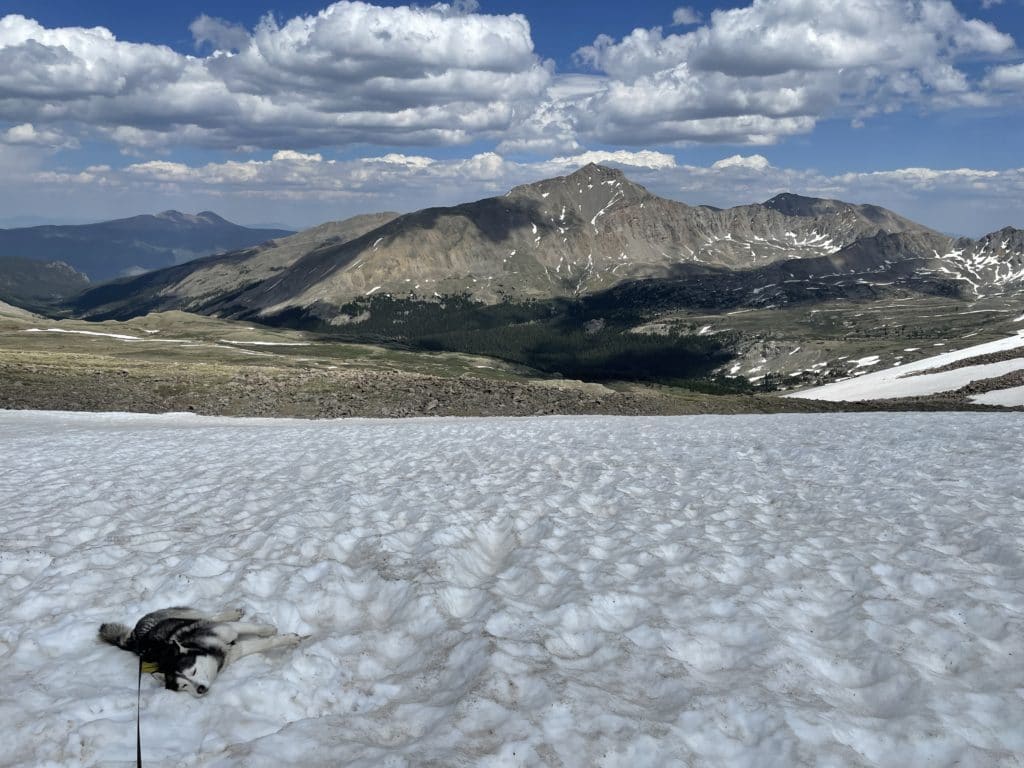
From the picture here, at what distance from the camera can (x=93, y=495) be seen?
1714cm

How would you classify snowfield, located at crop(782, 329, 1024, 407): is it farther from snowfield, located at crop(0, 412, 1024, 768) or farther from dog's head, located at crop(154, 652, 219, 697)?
dog's head, located at crop(154, 652, 219, 697)

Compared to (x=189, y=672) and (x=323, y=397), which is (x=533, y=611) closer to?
(x=189, y=672)

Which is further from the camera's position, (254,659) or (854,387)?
(854,387)

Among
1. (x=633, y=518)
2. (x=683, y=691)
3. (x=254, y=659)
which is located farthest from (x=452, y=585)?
(x=633, y=518)

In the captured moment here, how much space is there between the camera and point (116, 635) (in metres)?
9.48

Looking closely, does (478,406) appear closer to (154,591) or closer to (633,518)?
(633,518)

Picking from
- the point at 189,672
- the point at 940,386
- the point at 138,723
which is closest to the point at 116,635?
the point at 189,672

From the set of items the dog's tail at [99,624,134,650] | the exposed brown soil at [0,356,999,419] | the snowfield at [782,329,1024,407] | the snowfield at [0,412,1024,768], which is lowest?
the snowfield at [782,329,1024,407]

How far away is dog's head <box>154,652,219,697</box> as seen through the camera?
8.14 m

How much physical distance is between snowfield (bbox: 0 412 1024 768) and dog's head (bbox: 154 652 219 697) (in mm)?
175

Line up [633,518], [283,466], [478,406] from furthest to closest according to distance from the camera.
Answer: [478,406] < [283,466] < [633,518]

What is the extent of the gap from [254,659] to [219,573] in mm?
3415

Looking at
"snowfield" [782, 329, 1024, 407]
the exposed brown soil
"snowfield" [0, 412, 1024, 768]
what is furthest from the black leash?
"snowfield" [782, 329, 1024, 407]

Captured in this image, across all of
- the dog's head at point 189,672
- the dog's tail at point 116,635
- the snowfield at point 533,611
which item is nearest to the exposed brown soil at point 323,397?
the snowfield at point 533,611
